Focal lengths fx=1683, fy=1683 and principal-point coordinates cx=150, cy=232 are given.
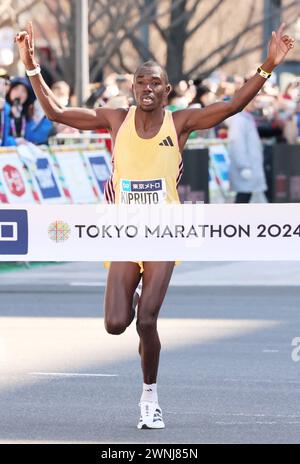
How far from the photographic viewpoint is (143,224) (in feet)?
29.0

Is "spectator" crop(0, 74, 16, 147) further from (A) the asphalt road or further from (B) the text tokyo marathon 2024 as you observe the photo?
(B) the text tokyo marathon 2024

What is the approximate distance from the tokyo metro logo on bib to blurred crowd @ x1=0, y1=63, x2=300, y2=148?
9371 mm

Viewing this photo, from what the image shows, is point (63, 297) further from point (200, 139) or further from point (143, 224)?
point (200, 139)

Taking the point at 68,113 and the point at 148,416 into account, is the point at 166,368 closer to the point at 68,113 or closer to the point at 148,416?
the point at 148,416

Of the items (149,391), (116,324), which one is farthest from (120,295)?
(149,391)

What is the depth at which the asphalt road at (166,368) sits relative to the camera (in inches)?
366

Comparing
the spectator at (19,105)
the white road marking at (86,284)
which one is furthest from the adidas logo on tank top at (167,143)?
the spectator at (19,105)

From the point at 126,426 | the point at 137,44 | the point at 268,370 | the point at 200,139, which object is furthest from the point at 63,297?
the point at 137,44

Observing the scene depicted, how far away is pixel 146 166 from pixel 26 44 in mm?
917

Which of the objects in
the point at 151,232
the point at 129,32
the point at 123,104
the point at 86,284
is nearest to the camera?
the point at 151,232

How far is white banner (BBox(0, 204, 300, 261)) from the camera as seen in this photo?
8.81m

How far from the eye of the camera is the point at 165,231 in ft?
29.1
